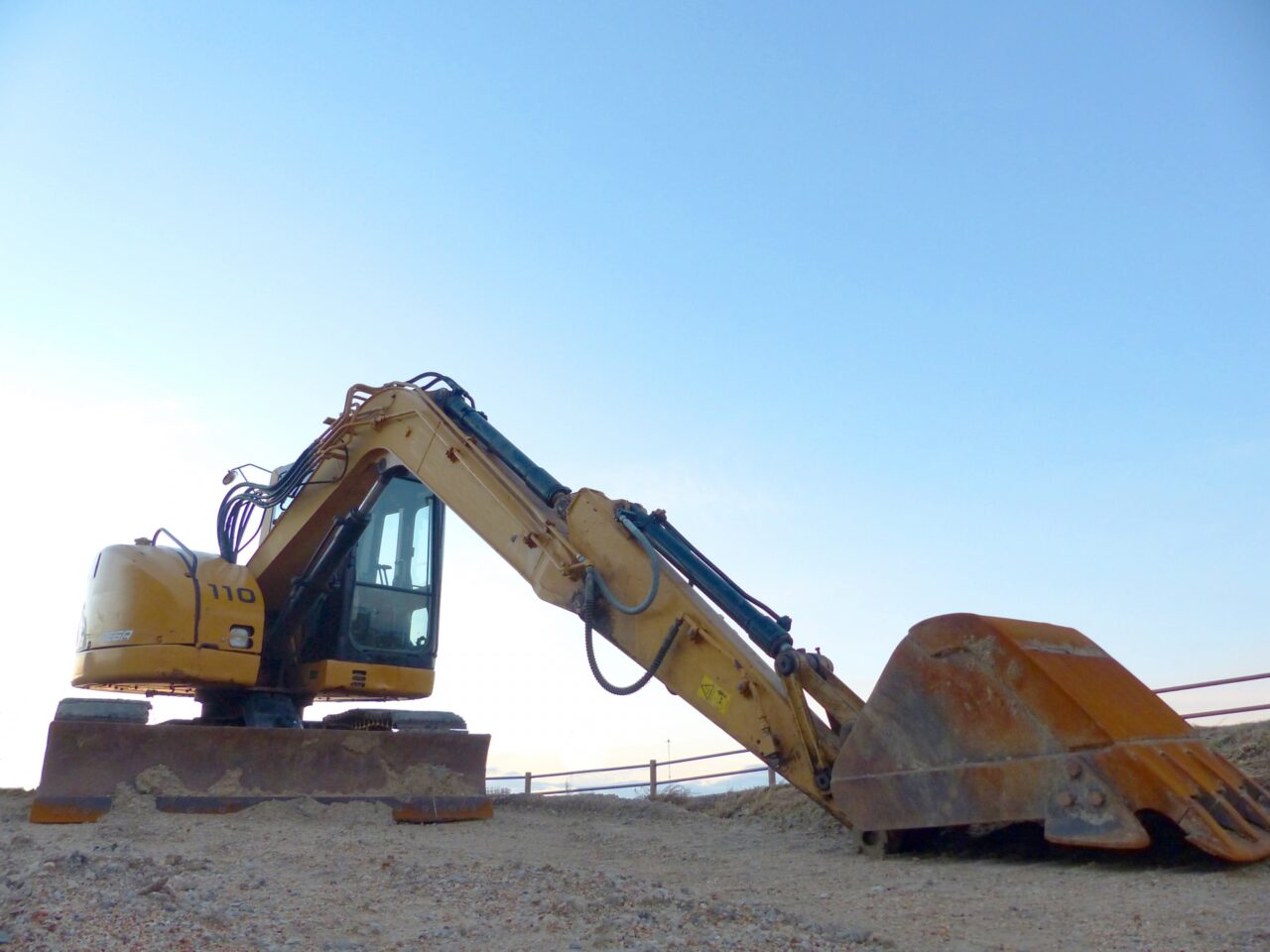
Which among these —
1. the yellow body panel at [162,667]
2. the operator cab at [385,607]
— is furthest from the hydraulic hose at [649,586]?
the yellow body panel at [162,667]

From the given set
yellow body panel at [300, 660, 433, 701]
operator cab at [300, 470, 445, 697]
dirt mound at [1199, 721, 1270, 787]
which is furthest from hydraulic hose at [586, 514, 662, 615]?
dirt mound at [1199, 721, 1270, 787]

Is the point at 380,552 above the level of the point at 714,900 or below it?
above

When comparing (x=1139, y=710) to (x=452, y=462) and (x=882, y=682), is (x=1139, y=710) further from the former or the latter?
(x=452, y=462)

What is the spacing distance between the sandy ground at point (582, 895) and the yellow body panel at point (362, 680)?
215cm

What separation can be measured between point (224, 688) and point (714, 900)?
605 centimetres

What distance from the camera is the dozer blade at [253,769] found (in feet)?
24.1

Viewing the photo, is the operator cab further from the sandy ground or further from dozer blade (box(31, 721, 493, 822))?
the sandy ground

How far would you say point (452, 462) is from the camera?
7.80m

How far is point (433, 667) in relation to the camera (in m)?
9.56

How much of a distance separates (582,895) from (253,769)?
4532 mm

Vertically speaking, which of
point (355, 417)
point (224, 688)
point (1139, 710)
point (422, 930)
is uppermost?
point (355, 417)

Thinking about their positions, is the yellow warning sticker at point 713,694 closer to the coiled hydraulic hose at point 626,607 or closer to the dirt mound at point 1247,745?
the coiled hydraulic hose at point 626,607

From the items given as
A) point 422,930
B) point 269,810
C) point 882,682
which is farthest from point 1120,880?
point 269,810

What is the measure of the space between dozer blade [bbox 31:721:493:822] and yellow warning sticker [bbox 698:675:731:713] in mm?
3052
